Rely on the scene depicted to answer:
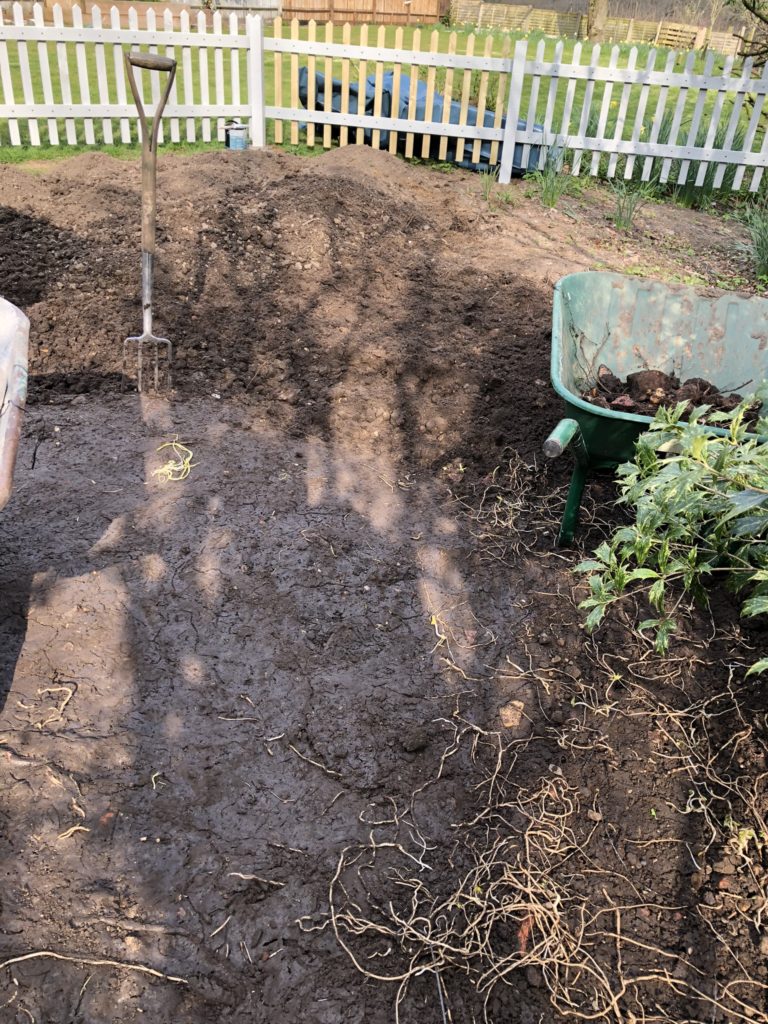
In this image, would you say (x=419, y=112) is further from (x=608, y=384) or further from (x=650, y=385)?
(x=650, y=385)

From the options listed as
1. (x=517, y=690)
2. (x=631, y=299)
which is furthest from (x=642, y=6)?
(x=517, y=690)

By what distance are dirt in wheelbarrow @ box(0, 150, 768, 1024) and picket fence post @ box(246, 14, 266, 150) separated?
4.20 metres

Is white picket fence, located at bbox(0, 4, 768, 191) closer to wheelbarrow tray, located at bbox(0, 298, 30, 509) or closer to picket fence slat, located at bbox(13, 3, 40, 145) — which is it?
picket fence slat, located at bbox(13, 3, 40, 145)

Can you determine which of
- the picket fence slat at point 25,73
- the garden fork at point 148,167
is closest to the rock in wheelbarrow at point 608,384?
the garden fork at point 148,167

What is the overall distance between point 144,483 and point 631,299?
2.31 meters

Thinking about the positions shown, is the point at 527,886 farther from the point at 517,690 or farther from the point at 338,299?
the point at 338,299

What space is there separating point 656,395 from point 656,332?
0.44 m

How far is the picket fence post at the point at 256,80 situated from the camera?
7.93 m

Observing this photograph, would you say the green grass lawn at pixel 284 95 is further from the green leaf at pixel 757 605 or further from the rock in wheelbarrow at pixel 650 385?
the green leaf at pixel 757 605

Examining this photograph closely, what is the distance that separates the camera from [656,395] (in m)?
3.40

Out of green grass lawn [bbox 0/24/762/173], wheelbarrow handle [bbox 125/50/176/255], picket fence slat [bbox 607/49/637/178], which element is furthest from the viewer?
green grass lawn [bbox 0/24/762/173]

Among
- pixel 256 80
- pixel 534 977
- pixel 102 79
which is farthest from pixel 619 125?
pixel 534 977

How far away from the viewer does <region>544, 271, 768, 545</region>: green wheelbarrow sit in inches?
139

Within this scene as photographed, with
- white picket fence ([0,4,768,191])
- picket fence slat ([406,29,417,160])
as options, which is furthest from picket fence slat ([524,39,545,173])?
picket fence slat ([406,29,417,160])
